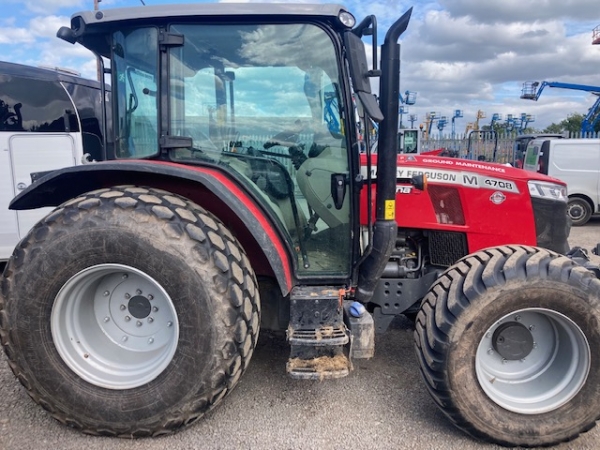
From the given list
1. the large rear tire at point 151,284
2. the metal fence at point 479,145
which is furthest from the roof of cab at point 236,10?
the metal fence at point 479,145

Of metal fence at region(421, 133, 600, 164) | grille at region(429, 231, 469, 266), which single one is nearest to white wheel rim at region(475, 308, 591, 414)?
grille at region(429, 231, 469, 266)

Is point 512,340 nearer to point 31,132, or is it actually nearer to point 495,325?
point 495,325

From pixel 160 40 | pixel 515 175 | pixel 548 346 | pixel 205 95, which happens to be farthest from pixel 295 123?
pixel 548 346

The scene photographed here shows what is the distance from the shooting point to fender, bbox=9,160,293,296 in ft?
7.91

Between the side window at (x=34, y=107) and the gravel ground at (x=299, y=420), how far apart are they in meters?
3.40

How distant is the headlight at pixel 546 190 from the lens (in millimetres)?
3100

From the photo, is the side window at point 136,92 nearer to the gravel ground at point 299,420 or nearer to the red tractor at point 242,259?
the red tractor at point 242,259

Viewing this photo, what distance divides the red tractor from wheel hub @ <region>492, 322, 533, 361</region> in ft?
0.04

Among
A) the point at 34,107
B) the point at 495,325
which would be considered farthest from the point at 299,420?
the point at 34,107

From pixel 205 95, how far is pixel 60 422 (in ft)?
6.38

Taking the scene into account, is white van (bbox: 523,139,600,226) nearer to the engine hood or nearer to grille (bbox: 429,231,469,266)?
the engine hood

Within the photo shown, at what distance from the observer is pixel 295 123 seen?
2646 millimetres

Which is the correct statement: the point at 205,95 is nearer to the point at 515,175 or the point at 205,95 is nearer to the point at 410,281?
the point at 410,281

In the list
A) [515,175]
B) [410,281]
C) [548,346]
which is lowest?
[548,346]
